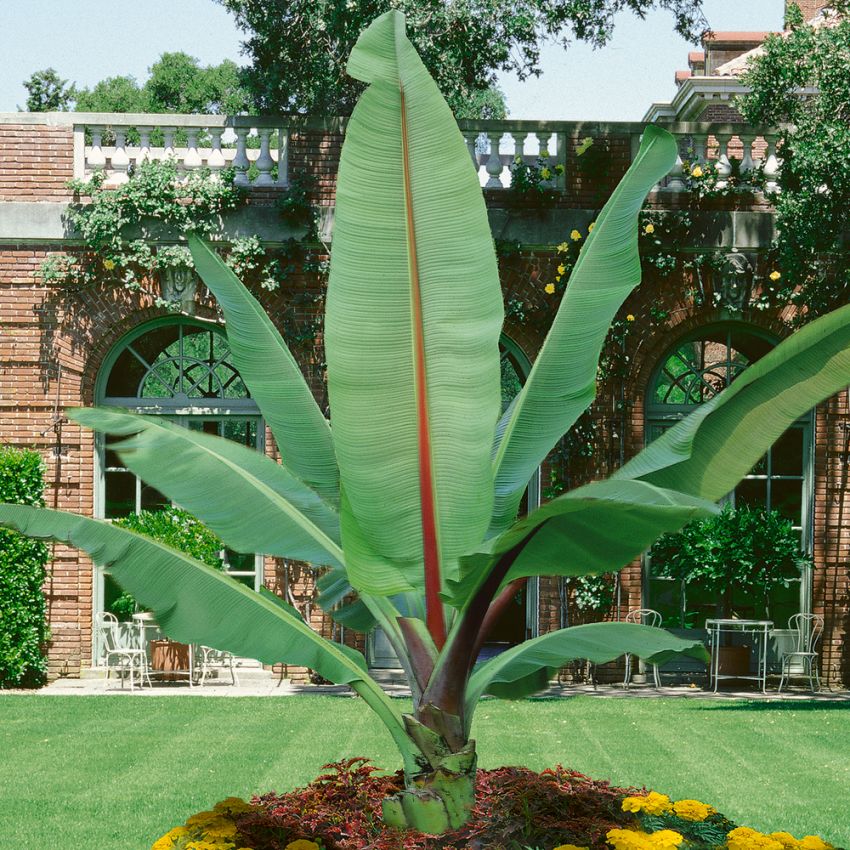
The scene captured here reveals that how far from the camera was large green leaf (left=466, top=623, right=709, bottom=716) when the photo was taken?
4.02 meters

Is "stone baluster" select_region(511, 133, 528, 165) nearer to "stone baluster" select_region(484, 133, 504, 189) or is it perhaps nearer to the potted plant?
"stone baluster" select_region(484, 133, 504, 189)

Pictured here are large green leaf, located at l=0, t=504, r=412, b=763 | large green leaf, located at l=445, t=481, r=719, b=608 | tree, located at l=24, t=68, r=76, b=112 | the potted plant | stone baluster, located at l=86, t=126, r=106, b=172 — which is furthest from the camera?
tree, located at l=24, t=68, r=76, b=112

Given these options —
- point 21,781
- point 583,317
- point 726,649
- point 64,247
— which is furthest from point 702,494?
point 64,247

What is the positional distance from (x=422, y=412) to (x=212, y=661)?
985 centimetres

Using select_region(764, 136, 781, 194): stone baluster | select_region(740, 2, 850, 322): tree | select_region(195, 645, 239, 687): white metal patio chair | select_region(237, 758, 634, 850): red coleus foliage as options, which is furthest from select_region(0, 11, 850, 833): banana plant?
select_region(764, 136, 781, 194): stone baluster

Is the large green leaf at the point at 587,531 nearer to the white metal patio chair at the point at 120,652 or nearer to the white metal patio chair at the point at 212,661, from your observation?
the white metal patio chair at the point at 120,652

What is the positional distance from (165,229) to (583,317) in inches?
379

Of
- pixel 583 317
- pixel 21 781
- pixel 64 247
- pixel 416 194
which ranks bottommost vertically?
pixel 21 781

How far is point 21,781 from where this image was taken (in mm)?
7918

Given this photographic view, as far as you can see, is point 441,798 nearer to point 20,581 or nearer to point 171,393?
point 20,581

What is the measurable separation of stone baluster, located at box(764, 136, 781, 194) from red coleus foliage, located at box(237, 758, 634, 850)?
9950 millimetres

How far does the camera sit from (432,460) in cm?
365

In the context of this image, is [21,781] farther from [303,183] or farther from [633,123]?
[633,123]

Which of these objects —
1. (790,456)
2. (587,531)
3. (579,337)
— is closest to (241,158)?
(790,456)
